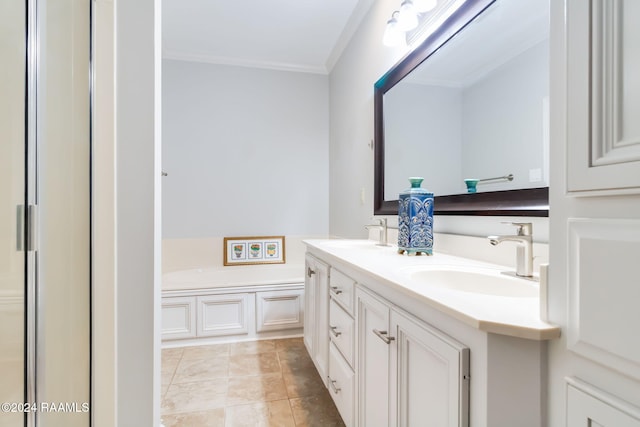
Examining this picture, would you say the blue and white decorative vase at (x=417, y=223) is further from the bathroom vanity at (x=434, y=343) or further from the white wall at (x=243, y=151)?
the white wall at (x=243, y=151)

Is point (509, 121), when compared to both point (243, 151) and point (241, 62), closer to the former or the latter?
point (243, 151)

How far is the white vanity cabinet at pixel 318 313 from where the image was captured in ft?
5.01

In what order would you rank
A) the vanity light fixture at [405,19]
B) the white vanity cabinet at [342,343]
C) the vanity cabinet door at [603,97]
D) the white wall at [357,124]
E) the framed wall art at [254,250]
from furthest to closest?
1. the framed wall art at [254,250]
2. the white wall at [357,124]
3. the vanity light fixture at [405,19]
4. the white vanity cabinet at [342,343]
5. the vanity cabinet door at [603,97]

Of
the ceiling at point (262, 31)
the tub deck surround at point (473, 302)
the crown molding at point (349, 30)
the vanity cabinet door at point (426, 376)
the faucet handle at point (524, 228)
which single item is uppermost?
the ceiling at point (262, 31)

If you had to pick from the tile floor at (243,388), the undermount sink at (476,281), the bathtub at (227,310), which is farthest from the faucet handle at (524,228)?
the bathtub at (227,310)

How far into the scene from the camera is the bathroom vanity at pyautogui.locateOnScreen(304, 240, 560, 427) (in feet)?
1.71

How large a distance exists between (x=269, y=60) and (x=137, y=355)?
112 inches

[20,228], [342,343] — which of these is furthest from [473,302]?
[20,228]

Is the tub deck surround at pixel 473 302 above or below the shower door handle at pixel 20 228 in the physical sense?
below

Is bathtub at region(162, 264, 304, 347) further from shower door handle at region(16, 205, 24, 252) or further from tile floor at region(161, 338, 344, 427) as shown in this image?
shower door handle at region(16, 205, 24, 252)

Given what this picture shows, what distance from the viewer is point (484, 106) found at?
3.84ft

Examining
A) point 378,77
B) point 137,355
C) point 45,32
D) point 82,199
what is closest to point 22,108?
point 45,32

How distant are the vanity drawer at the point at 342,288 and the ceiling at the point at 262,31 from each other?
6.44ft

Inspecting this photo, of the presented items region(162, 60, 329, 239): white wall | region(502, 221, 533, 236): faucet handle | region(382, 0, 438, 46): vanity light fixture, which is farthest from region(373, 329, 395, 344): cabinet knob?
region(162, 60, 329, 239): white wall
